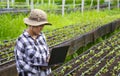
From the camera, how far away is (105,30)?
1255 cm

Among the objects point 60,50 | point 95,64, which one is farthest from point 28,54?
point 95,64

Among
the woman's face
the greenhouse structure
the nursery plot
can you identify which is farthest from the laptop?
the nursery plot

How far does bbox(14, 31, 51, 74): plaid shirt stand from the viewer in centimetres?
393

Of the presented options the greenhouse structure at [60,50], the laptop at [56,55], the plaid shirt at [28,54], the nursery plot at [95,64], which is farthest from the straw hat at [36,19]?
the nursery plot at [95,64]

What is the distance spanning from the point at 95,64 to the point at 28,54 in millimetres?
2705

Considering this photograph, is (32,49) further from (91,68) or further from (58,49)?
(91,68)

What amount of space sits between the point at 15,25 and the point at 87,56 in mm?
3518

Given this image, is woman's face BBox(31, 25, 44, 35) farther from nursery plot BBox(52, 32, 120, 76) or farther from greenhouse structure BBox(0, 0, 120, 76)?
nursery plot BBox(52, 32, 120, 76)

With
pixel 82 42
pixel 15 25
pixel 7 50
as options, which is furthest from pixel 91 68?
pixel 15 25

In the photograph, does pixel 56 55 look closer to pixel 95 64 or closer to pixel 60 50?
pixel 60 50

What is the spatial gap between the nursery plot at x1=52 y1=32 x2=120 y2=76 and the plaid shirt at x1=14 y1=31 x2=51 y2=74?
1.71 m

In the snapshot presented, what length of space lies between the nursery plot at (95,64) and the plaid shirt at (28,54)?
1.71m

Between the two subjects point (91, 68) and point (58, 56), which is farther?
point (91, 68)

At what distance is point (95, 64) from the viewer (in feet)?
21.3
